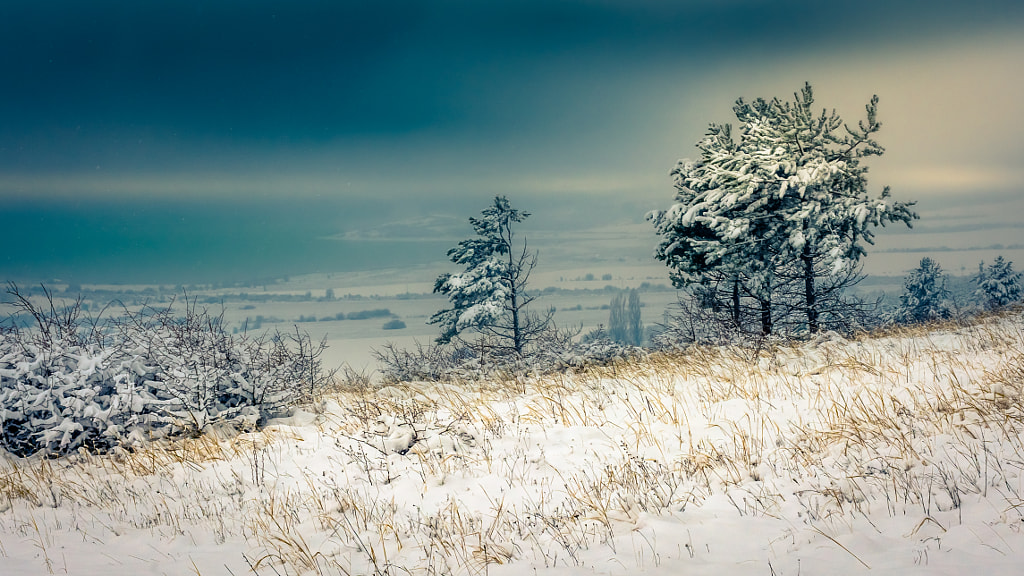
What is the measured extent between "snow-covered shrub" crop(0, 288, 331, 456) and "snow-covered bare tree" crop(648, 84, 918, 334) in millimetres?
14023

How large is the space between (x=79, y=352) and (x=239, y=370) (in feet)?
7.75

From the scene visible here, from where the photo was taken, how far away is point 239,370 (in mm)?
10328

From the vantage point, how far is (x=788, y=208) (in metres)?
18.7

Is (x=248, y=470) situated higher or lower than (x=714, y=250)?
lower

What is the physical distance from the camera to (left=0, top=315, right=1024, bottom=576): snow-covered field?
175 inches

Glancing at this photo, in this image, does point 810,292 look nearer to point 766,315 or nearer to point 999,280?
point 766,315

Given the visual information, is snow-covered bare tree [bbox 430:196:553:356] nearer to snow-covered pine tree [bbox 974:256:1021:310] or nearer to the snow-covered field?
the snow-covered field

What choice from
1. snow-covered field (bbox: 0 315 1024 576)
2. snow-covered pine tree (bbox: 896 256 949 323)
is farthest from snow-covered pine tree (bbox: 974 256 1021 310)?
snow-covered field (bbox: 0 315 1024 576)

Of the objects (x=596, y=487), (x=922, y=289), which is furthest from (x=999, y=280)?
(x=596, y=487)

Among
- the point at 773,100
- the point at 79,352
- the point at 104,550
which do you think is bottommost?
the point at 104,550

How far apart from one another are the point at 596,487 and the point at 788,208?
15580 mm

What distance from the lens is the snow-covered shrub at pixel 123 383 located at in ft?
30.0

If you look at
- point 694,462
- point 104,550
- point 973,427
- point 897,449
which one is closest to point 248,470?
point 104,550

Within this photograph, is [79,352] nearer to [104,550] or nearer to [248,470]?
[248,470]
